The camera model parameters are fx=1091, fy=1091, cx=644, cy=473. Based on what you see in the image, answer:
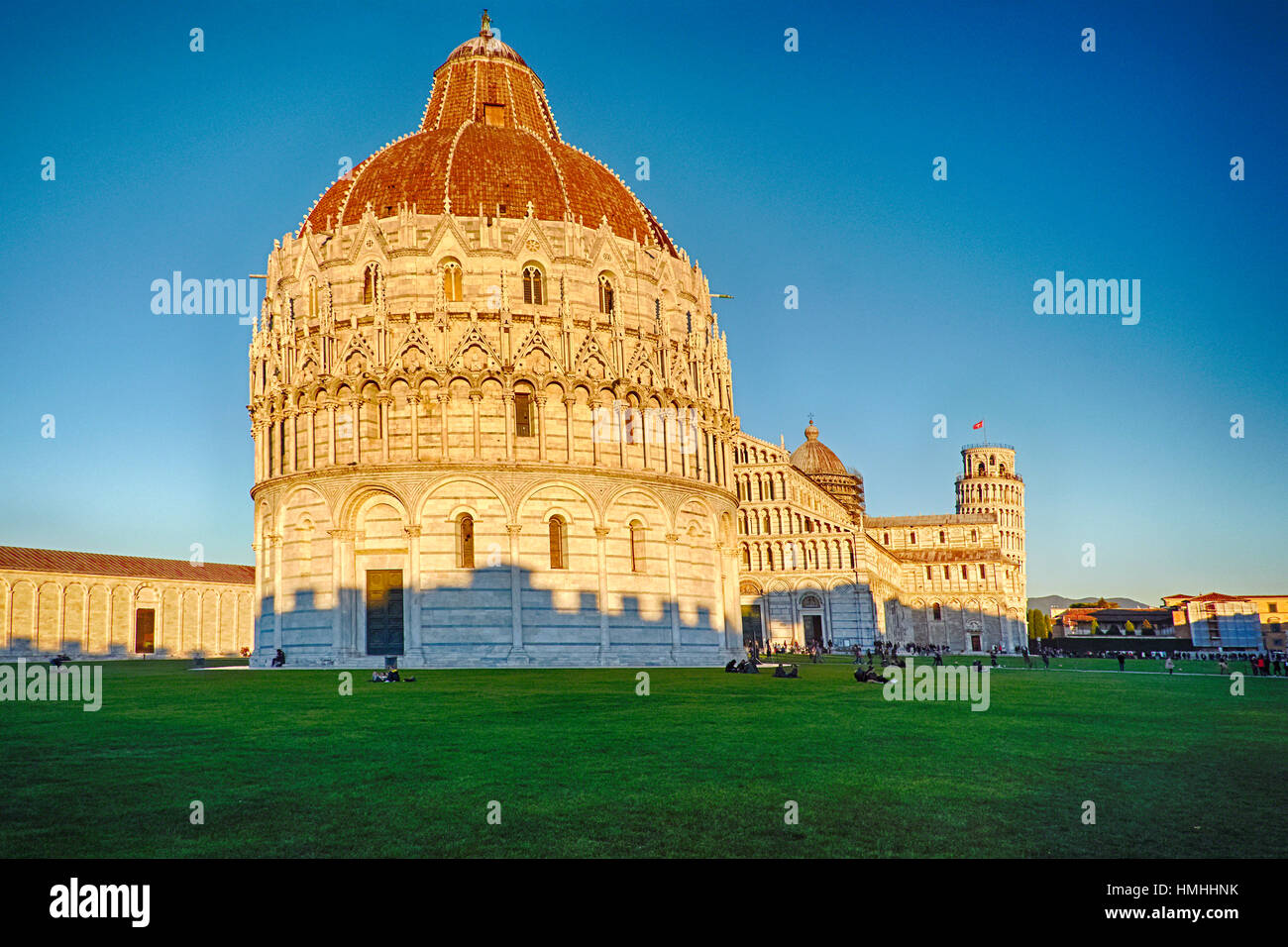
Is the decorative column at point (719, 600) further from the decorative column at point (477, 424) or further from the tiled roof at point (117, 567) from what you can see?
the tiled roof at point (117, 567)

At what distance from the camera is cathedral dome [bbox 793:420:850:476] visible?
4961 inches

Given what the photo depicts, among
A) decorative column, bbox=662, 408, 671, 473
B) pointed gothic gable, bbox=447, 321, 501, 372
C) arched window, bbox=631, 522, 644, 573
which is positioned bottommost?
arched window, bbox=631, 522, 644, 573

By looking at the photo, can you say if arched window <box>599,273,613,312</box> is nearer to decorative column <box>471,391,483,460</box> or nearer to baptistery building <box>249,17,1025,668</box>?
baptistery building <box>249,17,1025,668</box>

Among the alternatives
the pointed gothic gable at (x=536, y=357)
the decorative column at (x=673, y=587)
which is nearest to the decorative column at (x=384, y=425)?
the pointed gothic gable at (x=536, y=357)

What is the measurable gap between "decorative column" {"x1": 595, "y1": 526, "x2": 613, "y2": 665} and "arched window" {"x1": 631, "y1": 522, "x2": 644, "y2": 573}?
5.85 ft

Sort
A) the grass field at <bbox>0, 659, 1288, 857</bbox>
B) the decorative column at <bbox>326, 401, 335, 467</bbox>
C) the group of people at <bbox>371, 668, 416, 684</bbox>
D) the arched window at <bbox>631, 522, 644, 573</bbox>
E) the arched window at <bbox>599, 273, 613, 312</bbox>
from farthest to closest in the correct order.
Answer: the arched window at <bbox>599, 273, 613, 312</bbox>, the arched window at <bbox>631, 522, 644, 573</bbox>, the decorative column at <bbox>326, 401, 335, 467</bbox>, the group of people at <bbox>371, 668, 416, 684</bbox>, the grass field at <bbox>0, 659, 1288, 857</bbox>

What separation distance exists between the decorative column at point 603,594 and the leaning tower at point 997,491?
111 m

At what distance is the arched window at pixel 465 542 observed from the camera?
44.5 meters

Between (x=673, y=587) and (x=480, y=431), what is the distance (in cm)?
1100

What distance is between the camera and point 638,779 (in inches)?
506

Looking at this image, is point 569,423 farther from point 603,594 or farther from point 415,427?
point 603,594

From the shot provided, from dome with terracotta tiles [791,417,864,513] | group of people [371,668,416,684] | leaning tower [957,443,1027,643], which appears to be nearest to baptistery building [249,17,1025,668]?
group of people [371,668,416,684]

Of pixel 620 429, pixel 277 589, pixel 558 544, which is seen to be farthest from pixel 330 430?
pixel 620 429
